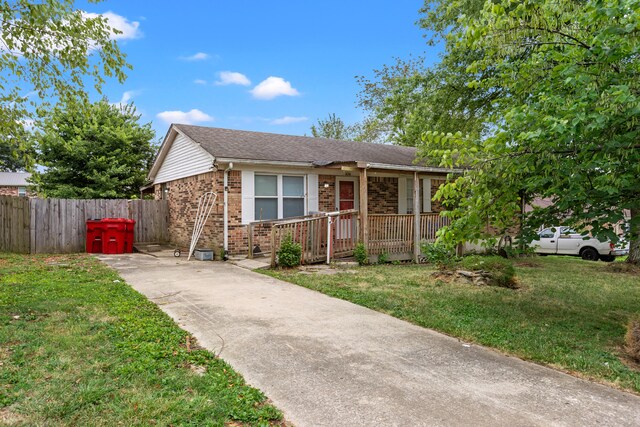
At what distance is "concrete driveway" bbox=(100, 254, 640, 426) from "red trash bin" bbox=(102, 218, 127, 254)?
8.30 meters

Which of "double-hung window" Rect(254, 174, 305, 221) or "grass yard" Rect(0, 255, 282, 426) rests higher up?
"double-hung window" Rect(254, 174, 305, 221)

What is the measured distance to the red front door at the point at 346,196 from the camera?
13398 mm

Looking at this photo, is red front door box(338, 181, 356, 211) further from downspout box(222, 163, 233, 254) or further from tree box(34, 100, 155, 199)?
tree box(34, 100, 155, 199)

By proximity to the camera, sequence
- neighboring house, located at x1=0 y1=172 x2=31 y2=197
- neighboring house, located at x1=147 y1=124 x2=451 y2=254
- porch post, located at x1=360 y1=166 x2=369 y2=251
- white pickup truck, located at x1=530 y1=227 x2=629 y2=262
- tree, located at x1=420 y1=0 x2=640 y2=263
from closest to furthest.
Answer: tree, located at x1=420 y1=0 x2=640 y2=263
porch post, located at x1=360 y1=166 x2=369 y2=251
neighboring house, located at x1=147 y1=124 x2=451 y2=254
white pickup truck, located at x1=530 y1=227 x2=629 y2=262
neighboring house, located at x1=0 y1=172 x2=31 y2=197

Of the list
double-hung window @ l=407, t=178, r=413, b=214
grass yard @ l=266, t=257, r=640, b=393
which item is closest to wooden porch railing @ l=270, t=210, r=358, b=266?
grass yard @ l=266, t=257, r=640, b=393

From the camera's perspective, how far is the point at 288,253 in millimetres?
9570

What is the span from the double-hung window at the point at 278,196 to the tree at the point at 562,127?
7.40m

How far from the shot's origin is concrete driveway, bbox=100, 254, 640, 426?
9.12 feet

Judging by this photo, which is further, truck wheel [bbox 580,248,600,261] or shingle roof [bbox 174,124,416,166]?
truck wheel [bbox 580,248,600,261]

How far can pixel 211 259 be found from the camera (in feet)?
37.4

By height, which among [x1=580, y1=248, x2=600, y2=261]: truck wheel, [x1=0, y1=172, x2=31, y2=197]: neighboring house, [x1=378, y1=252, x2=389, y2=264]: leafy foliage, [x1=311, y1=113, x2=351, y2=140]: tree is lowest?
[x1=580, y1=248, x2=600, y2=261]: truck wheel

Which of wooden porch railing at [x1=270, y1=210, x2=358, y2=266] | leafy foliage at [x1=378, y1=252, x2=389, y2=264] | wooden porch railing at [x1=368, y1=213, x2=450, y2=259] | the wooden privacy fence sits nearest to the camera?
wooden porch railing at [x1=270, y1=210, x2=358, y2=266]

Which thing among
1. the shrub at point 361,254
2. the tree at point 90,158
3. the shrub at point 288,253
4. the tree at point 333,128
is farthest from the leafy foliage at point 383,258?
the tree at point 333,128

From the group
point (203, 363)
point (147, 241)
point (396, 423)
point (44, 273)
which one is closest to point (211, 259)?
point (44, 273)
